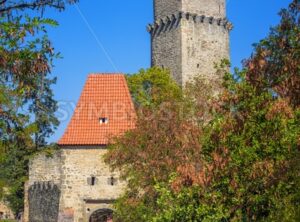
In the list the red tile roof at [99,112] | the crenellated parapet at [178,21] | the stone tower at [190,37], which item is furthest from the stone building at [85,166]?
the crenellated parapet at [178,21]

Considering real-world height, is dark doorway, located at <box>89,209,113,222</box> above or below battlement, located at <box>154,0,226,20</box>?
below

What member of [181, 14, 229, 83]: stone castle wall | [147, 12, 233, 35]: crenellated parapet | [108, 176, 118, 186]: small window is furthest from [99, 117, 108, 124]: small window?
[147, 12, 233, 35]: crenellated parapet

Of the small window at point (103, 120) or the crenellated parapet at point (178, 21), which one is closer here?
the small window at point (103, 120)

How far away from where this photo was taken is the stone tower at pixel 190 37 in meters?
39.1

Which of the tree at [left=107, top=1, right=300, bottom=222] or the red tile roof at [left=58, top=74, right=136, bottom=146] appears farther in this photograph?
the red tile roof at [left=58, top=74, right=136, bottom=146]

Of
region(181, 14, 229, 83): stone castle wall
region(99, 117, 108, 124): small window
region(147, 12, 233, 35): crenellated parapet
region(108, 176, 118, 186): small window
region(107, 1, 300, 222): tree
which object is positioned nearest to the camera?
region(107, 1, 300, 222): tree

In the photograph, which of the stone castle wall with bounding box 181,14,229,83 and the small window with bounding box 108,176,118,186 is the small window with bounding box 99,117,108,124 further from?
the stone castle wall with bounding box 181,14,229,83

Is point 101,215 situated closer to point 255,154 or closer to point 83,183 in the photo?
point 83,183

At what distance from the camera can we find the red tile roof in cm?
2527

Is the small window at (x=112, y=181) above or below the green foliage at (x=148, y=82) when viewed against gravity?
below

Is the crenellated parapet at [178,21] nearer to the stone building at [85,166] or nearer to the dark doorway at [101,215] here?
the stone building at [85,166]

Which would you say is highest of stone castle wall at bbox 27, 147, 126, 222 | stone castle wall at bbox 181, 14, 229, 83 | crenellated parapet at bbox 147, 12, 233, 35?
crenellated parapet at bbox 147, 12, 233, 35

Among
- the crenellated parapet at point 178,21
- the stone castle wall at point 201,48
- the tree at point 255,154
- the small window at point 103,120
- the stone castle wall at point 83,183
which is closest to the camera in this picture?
the tree at point 255,154

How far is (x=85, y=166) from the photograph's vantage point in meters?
25.3
